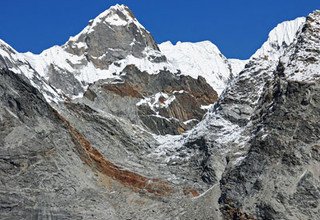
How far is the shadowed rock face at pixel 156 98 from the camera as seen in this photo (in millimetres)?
157000

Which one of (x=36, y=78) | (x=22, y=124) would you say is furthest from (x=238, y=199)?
(x=36, y=78)

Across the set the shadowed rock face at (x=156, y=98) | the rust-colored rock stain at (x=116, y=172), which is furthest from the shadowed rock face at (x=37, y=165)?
the shadowed rock face at (x=156, y=98)

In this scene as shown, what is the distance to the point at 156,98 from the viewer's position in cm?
17538

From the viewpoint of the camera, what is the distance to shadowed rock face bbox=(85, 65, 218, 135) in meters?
157

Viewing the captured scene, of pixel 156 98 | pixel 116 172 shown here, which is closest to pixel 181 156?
pixel 116 172

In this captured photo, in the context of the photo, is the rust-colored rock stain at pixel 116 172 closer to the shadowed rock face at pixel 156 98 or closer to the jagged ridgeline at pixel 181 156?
the jagged ridgeline at pixel 181 156

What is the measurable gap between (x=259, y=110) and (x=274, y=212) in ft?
69.1

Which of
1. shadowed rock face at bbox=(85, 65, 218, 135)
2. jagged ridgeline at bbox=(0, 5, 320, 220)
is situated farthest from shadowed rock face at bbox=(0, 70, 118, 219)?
shadowed rock face at bbox=(85, 65, 218, 135)

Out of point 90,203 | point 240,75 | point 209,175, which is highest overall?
point 240,75

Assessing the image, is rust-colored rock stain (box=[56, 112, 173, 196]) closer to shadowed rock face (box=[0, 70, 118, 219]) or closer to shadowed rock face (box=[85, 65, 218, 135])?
shadowed rock face (box=[0, 70, 118, 219])

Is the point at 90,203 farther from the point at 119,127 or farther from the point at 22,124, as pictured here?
the point at 119,127

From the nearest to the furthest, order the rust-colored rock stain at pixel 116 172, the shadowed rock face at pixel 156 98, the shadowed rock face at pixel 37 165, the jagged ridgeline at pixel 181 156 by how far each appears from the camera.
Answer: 1. the shadowed rock face at pixel 37 165
2. the jagged ridgeline at pixel 181 156
3. the rust-colored rock stain at pixel 116 172
4. the shadowed rock face at pixel 156 98

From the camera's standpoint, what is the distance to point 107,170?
313 feet

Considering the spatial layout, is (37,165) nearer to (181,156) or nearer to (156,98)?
(181,156)
